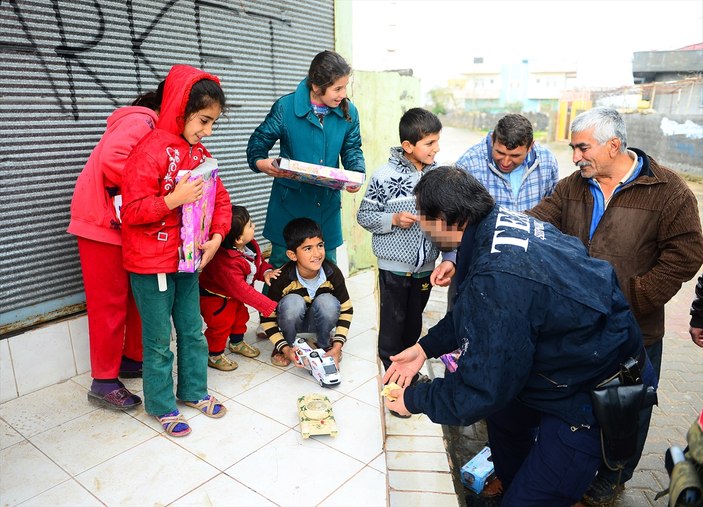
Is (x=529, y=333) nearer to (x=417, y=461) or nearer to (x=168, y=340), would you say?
(x=417, y=461)

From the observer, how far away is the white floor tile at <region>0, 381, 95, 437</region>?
282 cm

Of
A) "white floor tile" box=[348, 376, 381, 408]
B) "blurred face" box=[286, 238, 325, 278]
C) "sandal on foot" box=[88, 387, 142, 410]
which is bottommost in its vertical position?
"white floor tile" box=[348, 376, 381, 408]

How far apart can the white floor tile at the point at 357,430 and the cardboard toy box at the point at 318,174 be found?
132 cm

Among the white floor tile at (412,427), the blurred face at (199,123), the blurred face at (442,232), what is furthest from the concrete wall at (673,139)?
the blurred face at (199,123)

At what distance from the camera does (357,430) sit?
2871 millimetres

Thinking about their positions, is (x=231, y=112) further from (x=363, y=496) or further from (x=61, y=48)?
(x=363, y=496)

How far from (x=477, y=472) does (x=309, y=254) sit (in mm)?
1638

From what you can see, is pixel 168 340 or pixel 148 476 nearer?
pixel 148 476

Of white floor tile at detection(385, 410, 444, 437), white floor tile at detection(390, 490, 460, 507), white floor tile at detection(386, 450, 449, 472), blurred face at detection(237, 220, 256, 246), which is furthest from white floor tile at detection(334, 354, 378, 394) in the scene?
blurred face at detection(237, 220, 256, 246)

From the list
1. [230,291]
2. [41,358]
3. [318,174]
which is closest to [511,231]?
[318,174]

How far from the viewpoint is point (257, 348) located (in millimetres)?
3795

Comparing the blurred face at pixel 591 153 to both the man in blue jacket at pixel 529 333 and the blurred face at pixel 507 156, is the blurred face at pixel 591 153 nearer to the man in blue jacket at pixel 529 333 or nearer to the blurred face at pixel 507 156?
the blurred face at pixel 507 156

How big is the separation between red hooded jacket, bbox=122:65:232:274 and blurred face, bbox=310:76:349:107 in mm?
916

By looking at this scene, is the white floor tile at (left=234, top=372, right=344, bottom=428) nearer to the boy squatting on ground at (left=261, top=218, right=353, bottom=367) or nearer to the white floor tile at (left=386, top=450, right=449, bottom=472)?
the boy squatting on ground at (left=261, top=218, right=353, bottom=367)
